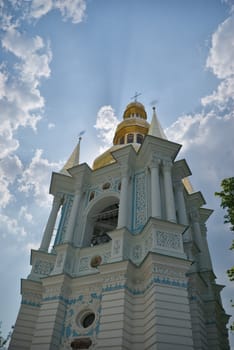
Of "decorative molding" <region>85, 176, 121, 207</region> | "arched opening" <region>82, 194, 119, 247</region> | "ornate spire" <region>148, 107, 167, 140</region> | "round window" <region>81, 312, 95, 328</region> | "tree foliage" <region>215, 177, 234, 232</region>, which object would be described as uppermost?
"ornate spire" <region>148, 107, 167, 140</region>

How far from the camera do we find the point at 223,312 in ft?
55.1

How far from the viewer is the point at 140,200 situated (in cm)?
1538

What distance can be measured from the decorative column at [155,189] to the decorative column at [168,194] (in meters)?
0.39

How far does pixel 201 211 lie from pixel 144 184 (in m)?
7.04

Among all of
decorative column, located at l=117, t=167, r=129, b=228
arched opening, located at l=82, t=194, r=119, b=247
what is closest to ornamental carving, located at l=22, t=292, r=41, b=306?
arched opening, located at l=82, t=194, r=119, b=247

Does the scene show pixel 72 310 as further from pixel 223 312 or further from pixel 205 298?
pixel 223 312

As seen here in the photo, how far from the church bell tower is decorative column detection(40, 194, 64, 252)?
6 centimetres

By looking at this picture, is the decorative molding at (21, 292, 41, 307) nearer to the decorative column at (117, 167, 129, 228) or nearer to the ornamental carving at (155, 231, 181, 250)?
the decorative column at (117, 167, 129, 228)

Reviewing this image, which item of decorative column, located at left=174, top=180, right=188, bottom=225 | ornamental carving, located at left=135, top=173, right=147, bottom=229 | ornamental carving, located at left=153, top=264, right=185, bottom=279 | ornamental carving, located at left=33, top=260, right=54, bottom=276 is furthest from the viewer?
decorative column, located at left=174, top=180, right=188, bottom=225

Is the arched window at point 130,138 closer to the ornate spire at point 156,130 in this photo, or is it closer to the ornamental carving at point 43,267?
the ornate spire at point 156,130

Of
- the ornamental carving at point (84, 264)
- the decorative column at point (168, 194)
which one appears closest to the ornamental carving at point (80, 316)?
the ornamental carving at point (84, 264)

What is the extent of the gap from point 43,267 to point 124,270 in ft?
17.6

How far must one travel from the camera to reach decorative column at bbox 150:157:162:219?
13523 mm

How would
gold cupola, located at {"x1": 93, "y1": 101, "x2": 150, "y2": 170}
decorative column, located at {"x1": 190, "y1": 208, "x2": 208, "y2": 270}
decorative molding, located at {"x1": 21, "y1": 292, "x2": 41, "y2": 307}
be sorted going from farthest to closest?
gold cupola, located at {"x1": 93, "y1": 101, "x2": 150, "y2": 170}
decorative column, located at {"x1": 190, "y1": 208, "x2": 208, "y2": 270}
decorative molding, located at {"x1": 21, "y1": 292, "x2": 41, "y2": 307}
